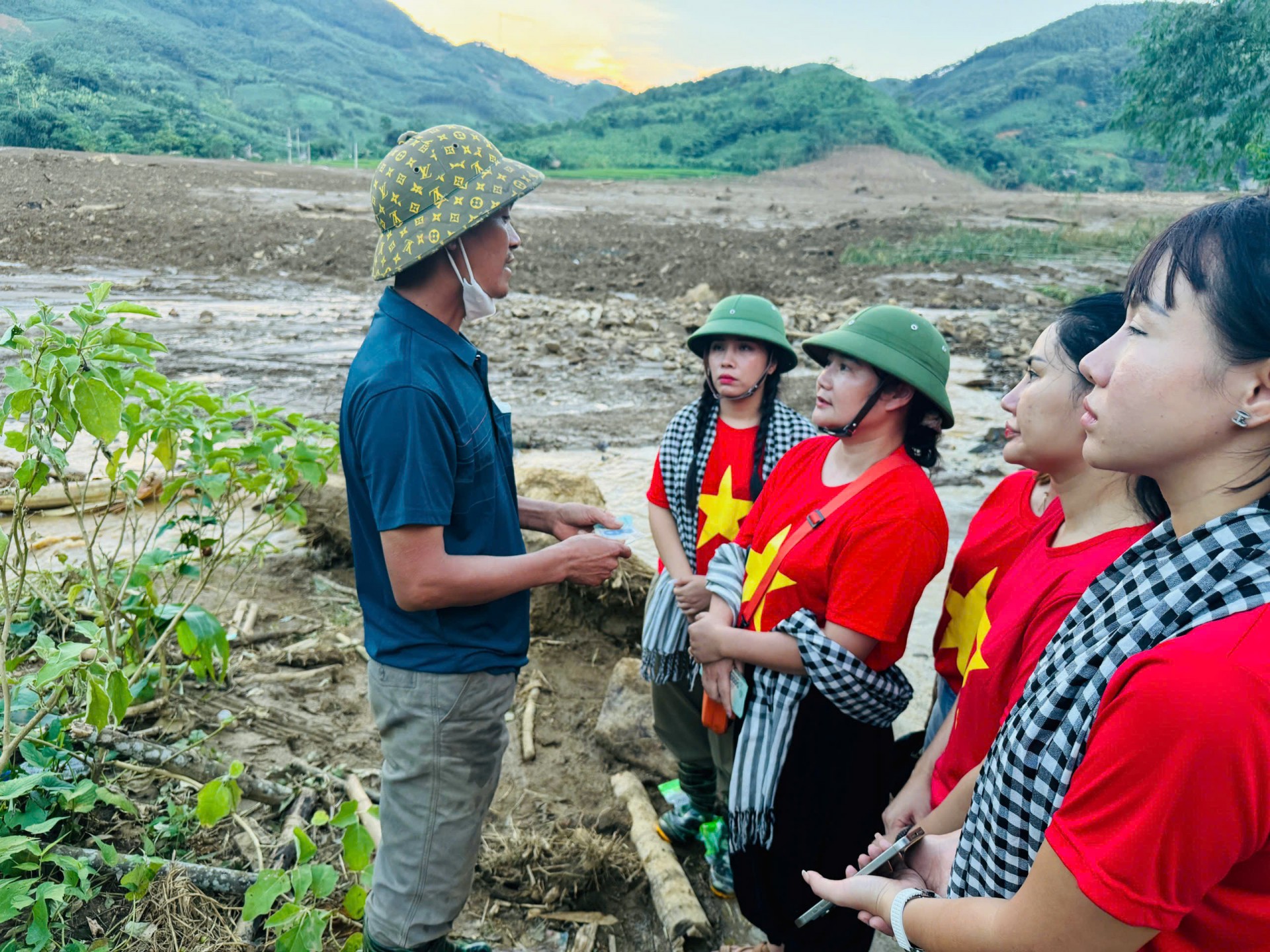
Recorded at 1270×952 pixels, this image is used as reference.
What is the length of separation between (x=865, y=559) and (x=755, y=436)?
36.8 inches

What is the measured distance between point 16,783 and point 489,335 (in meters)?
9.79

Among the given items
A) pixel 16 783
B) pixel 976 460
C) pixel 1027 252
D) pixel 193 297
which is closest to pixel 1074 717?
pixel 16 783

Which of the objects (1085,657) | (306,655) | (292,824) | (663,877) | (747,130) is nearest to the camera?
(1085,657)

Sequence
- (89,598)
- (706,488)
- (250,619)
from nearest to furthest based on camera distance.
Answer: (706,488) < (89,598) < (250,619)

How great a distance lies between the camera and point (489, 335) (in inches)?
458

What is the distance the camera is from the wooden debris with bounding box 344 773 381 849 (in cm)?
273

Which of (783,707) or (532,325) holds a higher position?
(532,325)

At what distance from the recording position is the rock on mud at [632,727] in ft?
11.6

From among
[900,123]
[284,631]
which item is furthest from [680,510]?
[900,123]

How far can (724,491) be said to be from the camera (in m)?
2.96

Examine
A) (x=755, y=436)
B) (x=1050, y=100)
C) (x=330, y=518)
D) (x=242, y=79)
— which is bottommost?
(x=330, y=518)

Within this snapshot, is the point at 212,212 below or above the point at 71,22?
below

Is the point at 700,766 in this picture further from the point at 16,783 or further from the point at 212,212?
the point at 212,212

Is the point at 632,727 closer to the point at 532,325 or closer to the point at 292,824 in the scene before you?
the point at 292,824
